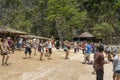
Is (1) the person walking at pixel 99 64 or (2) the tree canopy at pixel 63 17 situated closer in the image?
(1) the person walking at pixel 99 64

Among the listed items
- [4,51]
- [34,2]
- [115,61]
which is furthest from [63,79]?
[34,2]

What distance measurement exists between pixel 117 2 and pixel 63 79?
2276 inches

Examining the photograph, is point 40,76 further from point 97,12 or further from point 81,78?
point 97,12

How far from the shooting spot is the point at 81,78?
55.8ft

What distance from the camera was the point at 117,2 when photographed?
71.5m

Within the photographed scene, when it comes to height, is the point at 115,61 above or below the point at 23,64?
above

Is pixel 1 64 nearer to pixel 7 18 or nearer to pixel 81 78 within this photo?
pixel 81 78

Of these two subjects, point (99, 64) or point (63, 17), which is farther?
point (63, 17)

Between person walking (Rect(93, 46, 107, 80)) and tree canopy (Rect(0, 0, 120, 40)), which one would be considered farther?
tree canopy (Rect(0, 0, 120, 40))

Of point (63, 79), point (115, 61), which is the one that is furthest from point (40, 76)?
point (115, 61)

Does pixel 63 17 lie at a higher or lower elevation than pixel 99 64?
lower

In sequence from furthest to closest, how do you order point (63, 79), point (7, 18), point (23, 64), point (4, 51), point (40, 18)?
point (40, 18), point (7, 18), point (23, 64), point (4, 51), point (63, 79)

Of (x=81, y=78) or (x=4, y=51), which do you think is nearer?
(x=81, y=78)

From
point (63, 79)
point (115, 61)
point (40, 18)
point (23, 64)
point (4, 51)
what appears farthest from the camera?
point (40, 18)
